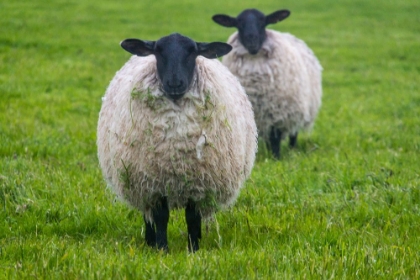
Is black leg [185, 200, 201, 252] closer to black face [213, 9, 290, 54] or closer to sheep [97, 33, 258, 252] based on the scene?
sheep [97, 33, 258, 252]

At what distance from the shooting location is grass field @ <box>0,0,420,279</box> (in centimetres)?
363

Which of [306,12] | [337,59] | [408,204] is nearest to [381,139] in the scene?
[408,204]

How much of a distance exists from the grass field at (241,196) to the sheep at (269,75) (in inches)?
15.8

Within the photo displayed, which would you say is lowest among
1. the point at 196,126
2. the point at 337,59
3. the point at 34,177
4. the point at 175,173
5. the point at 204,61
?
the point at 337,59

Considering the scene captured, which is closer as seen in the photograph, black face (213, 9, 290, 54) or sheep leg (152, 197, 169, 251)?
sheep leg (152, 197, 169, 251)

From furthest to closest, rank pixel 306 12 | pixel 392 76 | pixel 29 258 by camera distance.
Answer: pixel 306 12 → pixel 392 76 → pixel 29 258

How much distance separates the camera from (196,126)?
4344mm

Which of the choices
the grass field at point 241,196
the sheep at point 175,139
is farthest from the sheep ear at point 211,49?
the grass field at point 241,196

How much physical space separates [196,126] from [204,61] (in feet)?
2.19

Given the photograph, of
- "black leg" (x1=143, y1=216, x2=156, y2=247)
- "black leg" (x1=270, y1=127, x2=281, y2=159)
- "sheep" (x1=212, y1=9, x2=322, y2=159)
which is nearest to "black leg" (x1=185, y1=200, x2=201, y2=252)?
"black leg" (x1=143, y1=216, x2=156, y2=247)

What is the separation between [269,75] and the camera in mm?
7805

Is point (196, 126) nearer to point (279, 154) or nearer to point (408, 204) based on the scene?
point (408, 204)

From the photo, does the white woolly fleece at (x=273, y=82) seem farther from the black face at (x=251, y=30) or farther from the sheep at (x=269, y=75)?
the black face at (x=251, y=30)

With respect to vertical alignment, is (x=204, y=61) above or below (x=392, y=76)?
above
